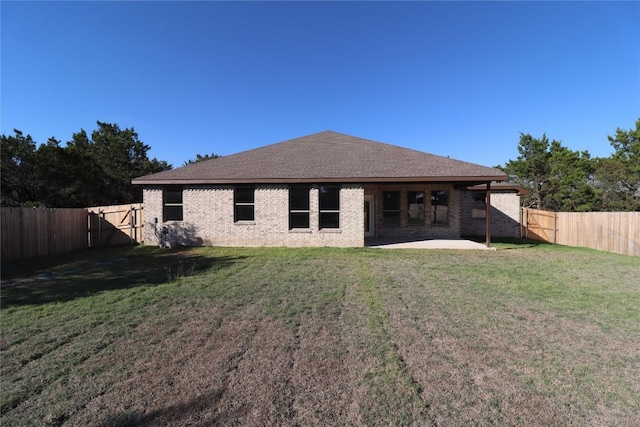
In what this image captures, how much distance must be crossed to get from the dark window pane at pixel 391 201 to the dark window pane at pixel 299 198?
4.60m

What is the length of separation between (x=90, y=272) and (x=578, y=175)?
3613cm

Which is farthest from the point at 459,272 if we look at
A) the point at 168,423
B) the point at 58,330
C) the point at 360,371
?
the point at 58,330

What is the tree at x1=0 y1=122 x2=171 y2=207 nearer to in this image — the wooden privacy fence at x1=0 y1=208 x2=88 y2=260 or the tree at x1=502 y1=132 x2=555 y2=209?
the wooden privacy fence at x1=0 y1=208 x2=88 y2=260

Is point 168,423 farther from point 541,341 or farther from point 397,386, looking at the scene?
point 541,341

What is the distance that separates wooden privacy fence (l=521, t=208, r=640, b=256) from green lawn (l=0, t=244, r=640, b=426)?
18.7 feet

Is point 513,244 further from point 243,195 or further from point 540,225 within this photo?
point 243,195

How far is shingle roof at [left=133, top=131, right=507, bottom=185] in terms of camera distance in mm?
12445

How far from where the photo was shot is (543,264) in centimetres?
917

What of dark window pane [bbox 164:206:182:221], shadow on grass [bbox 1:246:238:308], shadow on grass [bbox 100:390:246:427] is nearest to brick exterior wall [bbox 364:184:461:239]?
shadow on grass [bbox 1:246:238:308]

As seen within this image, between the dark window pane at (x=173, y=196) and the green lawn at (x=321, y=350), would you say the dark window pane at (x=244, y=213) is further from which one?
the green lawn at (x=321, y=350)

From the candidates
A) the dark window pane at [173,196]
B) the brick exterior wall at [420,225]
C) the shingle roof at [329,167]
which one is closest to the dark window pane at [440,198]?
the brick exterior wall at [420,225]

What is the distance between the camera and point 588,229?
1349 cm

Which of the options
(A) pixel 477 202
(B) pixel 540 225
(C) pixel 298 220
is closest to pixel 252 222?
(C) pixel 298 220

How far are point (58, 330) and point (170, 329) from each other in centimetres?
150
